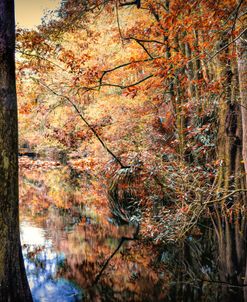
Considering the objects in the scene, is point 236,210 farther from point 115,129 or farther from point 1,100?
point 115,129

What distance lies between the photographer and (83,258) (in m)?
6.73

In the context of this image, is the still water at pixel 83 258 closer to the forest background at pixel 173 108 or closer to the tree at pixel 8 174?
the forest background at pixel 173 108

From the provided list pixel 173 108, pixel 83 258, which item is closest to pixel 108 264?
pixel 83 258

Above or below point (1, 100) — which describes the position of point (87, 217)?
below

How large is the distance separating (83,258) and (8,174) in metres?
3.95

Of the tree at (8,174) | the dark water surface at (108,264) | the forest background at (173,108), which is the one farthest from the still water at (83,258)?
the tree at (8,174)

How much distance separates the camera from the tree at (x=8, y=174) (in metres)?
3.38

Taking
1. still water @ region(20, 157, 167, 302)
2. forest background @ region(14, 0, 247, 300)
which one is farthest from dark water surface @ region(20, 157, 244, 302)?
forest background @ region(14, 0, 247, 300)

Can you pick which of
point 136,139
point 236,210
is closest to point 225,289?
point 236,210

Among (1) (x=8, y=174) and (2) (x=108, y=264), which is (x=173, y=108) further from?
(1) (x=8, y=174)

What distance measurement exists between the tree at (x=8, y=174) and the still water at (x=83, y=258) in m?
2.01

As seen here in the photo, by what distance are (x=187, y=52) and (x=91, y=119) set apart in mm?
6255

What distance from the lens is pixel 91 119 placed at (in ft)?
49.2

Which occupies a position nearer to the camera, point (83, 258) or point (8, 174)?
point (8, 174)
